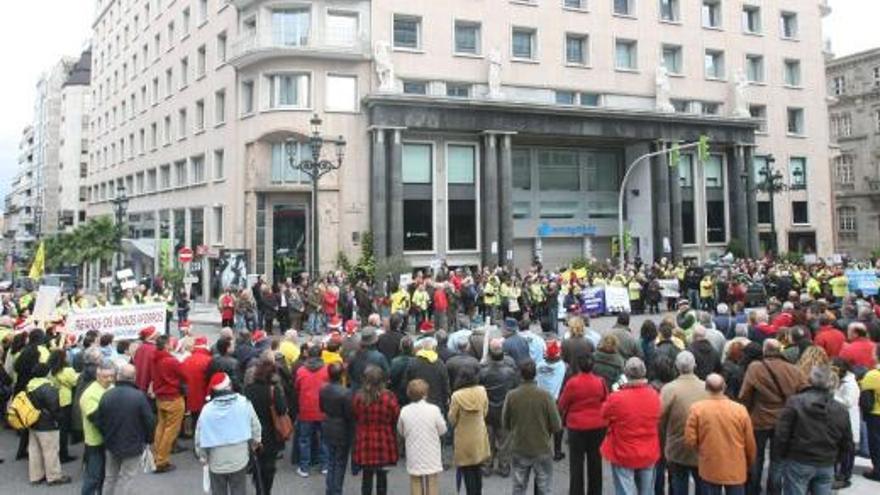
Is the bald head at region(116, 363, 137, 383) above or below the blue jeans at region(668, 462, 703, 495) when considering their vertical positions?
above

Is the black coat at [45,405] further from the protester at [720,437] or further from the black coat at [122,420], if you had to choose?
the protester at [720,437]

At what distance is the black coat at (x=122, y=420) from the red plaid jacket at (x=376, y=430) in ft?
7.96

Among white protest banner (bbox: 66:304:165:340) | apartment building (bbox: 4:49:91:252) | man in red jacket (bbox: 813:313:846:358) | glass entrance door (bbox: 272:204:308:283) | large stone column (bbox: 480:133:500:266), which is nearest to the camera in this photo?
man in red jacket (bbox: 813:313:846:358)

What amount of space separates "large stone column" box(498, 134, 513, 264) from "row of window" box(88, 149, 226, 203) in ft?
49.0

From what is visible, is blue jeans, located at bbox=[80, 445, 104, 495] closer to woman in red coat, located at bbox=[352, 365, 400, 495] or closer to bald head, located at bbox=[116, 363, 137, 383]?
bald head, located at bbox=[116, 363, 137, 383]

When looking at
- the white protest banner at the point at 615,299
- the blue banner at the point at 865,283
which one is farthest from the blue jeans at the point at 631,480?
the blue banner at the point at 865,283

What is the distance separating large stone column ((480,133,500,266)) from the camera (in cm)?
3591

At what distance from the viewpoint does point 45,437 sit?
912 centimetres

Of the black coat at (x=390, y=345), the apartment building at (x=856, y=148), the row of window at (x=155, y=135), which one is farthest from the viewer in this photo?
the apartment building at (x=856, y=148)

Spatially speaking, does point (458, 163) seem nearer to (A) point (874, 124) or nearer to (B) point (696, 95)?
(B) point (696, 95)

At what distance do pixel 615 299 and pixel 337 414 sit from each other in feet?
63.1

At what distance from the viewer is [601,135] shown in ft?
127

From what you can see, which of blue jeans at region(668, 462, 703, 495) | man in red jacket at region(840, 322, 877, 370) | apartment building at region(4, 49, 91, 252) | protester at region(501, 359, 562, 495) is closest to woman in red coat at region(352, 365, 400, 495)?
protester at region(501, 359, 562, 495)

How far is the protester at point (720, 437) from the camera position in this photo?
21.7 ft
